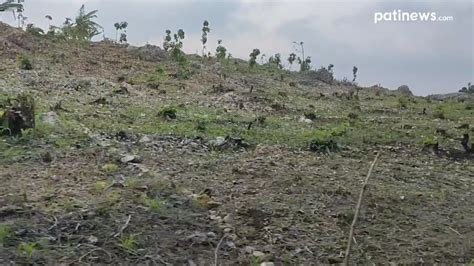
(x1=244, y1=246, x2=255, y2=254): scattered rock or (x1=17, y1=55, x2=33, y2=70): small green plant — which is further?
(x1=17, y1=55, x2=33, y2=70): small green plant

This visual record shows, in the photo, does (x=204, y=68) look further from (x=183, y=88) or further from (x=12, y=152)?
(x=12, y=152)

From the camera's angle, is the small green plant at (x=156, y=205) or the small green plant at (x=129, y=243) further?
the small green plant at (x=156, y=205)

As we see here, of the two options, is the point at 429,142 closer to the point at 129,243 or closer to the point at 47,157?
the point at 47,157

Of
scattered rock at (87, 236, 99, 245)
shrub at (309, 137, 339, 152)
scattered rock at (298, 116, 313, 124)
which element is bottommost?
scattered rock at (87, 236, 99, 245)

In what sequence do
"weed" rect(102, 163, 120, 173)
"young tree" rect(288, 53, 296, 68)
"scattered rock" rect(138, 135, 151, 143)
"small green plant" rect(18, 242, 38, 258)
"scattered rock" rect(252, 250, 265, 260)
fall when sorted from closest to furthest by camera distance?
Answer: "small green plant" rect(18, 242, 38, 258) → "scattered rock" rect(252, 250, 265, 260) → "weed" rect(102, 163, 120, 173) → "scattered rock" rect(138, 135, 151, 143) → "young tree" rect(288, 53, 296, 68)

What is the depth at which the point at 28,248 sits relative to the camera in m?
2.19

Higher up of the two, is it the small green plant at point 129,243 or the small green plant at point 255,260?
the small green plant at point 129,243

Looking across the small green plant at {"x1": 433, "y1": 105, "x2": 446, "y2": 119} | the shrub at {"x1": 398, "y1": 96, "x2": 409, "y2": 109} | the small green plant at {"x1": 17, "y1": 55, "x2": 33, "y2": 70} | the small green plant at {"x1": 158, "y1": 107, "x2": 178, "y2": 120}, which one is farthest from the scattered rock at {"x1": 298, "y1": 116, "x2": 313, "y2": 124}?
the small green plant at {"x1": 17, "y1": 55, "x2": 33, "y2": 70}

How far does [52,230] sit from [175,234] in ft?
1.55

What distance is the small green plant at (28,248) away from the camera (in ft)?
7.11

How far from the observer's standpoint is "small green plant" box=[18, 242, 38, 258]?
7.11ft

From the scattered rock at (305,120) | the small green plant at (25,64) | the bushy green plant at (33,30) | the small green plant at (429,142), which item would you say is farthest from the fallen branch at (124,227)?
the bushy green plant at (33,30)

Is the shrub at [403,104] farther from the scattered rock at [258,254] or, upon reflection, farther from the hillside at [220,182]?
the scattered rock at [258,254]

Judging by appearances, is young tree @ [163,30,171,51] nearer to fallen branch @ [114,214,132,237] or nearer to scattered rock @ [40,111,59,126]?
scattered rock @ [40,111,59,126]
